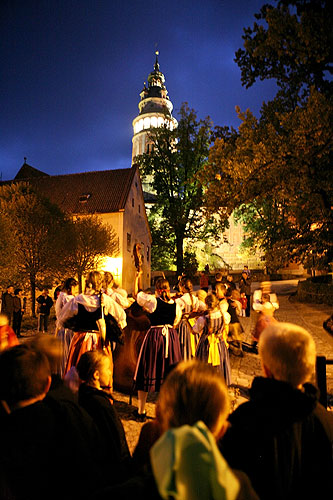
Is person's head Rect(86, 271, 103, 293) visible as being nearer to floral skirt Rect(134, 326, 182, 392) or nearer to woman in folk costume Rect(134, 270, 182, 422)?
woman in folk costume Rect(134, 270, 182, 422)

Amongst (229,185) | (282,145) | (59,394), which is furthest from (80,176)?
(59,394)

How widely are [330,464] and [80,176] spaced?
112ft

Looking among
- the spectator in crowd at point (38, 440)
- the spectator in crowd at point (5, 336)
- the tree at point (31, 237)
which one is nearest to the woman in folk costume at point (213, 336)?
the spectator in crowd at point (5, 336)

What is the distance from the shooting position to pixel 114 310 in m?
4.61

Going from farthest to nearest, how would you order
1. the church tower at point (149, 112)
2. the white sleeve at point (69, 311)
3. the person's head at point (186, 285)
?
the church tower at point (149, 112)
the person's head at point (186, 285)
the white sleeve at point (69, 311)

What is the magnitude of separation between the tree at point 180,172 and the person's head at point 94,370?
26.7 m

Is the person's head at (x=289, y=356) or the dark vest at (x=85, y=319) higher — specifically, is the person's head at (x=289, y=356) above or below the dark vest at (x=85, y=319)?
above

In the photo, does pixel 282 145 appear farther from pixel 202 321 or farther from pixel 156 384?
pixel 156 384

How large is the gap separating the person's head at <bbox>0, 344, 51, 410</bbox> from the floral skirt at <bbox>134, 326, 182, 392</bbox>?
3406 millimetres

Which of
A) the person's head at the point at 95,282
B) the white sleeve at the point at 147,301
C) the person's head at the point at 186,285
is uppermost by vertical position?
the person's head at the point at 95,282

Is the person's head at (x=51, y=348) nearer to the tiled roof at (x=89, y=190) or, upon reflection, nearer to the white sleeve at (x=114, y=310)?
the white sleeve at (x=114, y=310)

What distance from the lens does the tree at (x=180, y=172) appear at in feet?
98.0

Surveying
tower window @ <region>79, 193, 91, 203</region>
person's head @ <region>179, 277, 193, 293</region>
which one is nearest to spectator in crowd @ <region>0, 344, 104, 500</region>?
person's head @ <region>179, 277, 193, 293</region>

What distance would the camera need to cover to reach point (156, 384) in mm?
4855
